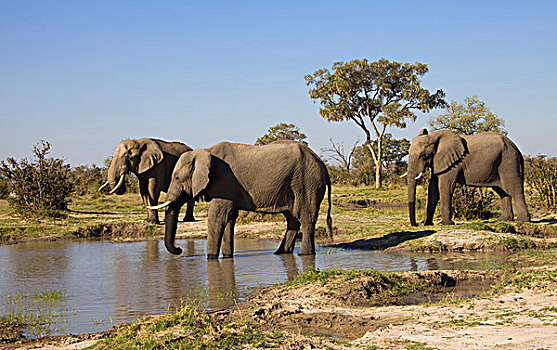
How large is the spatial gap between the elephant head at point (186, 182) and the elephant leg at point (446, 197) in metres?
6.97

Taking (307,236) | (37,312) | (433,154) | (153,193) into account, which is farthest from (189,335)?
(153,193)

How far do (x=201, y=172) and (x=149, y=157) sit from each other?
7.08 meters

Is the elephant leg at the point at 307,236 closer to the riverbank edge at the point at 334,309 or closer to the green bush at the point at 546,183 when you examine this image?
the riverbank edge at the point at 334,309

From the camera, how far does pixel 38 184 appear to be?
22656 mm

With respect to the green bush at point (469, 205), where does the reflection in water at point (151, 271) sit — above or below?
below

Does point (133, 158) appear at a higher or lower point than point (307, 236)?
higher

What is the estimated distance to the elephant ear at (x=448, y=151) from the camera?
16.3m

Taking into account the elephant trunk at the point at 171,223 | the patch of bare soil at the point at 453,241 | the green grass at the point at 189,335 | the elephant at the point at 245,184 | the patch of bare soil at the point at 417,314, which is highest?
the elephant at the point at 245,184

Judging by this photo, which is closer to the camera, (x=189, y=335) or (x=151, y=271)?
(x=189, y=335)

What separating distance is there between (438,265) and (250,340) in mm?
6716

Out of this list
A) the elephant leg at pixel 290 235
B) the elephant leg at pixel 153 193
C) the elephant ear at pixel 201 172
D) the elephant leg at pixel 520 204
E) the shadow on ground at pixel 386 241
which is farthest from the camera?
the elephant leg at pixel 153 193

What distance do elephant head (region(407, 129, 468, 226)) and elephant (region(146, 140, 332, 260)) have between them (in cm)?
418

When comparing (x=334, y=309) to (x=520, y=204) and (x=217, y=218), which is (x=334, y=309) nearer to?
(x=217, y=218)

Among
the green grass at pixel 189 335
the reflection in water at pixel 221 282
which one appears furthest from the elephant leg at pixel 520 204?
the green grass at pixel 189 335
